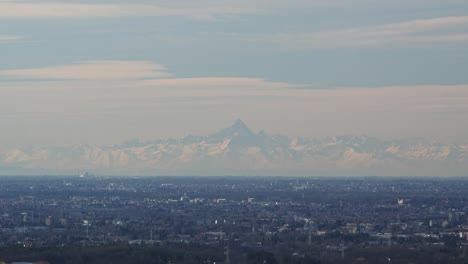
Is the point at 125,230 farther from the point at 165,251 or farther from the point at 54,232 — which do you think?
the point at 165,251

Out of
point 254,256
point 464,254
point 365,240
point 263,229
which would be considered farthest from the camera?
point 263,229

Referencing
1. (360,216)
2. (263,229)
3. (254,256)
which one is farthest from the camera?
(360,216)

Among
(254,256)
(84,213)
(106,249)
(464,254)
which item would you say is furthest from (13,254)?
(84,213)

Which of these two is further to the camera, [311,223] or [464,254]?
[311,223]

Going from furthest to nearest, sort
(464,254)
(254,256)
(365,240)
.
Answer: (365,240)
(464,254)
(254,256)

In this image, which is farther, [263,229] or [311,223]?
[311,223]

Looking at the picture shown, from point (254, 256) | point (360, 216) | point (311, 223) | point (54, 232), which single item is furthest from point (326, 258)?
point (360, 216)

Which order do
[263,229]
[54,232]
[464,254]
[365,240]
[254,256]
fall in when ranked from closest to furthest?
[254,256] → [464,254] → [365,240] → [54,232] → [263,229]

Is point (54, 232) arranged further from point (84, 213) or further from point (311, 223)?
point (84, 213)

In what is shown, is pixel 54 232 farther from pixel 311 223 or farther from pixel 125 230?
pixel 311 223
